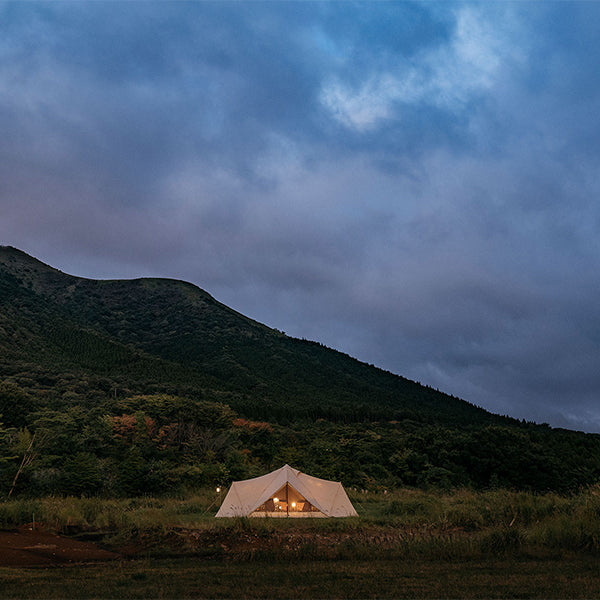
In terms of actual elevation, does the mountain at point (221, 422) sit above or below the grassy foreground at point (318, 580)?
above

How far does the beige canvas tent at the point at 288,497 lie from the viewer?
20.0 meters

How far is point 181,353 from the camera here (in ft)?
287

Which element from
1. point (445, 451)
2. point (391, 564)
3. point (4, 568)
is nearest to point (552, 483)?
point (445, 451)

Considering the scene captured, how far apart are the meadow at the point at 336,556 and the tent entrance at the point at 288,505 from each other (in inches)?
140

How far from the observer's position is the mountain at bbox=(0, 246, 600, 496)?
28344 millimetres

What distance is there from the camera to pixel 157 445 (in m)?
31.8

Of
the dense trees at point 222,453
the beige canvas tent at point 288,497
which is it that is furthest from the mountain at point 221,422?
the beige canvas tent at point 288,497

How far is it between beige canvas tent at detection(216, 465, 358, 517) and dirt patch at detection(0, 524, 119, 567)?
6.83 meters

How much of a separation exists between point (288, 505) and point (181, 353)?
227 feet

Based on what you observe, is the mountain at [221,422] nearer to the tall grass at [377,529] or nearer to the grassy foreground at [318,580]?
the tall grass at [377,529]

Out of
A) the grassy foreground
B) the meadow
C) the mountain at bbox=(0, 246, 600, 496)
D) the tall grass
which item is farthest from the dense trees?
the grassy foreground

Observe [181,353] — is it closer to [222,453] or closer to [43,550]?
[222,453]

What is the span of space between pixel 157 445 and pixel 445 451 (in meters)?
18.7

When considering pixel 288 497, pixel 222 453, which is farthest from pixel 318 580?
pixel 222 453
